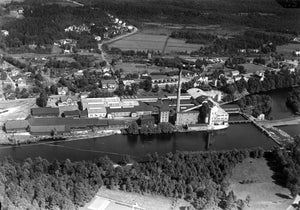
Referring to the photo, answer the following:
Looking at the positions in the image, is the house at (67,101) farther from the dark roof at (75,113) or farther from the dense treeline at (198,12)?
the dense treeline at (198,12)

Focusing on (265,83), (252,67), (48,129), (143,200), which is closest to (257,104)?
(265,83)

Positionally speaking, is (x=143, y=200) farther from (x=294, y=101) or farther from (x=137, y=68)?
(x=137, y=68)

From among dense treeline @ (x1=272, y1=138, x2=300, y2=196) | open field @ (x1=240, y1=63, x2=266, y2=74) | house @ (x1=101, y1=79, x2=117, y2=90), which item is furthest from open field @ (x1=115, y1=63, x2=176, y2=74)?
dense treeline @ (x1=272, y1=138, x2=300, y2=196)

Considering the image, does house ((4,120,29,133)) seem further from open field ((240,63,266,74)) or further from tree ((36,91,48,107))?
open field ((240,63,266,74))

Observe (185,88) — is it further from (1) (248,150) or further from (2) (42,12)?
(2) (42,12)

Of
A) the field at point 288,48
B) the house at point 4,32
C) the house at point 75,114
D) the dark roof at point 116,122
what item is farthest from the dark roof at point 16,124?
the field at point 288,48
